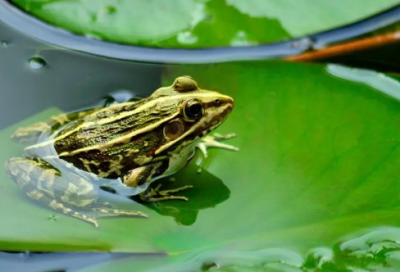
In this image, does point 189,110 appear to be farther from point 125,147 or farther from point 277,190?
point 277,190

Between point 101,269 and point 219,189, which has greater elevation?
point 219,189

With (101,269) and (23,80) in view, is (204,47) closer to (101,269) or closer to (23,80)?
(23,80)

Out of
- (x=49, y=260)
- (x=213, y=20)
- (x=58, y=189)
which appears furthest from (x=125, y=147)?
(x=213, y=20)

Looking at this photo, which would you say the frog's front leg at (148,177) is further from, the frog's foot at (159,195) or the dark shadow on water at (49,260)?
the dark shadow on water at (49,260)

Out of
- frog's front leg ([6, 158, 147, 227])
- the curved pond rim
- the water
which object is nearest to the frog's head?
frog's front leg ([6, 158, 147, 227])

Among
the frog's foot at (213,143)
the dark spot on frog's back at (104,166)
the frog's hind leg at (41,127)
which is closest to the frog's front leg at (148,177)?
the dark spot on frog's back at (104,166)

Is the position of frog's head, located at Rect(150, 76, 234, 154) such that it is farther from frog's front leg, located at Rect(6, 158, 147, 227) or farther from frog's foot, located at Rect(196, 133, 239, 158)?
frog's front leg, located at Rect(6, 158, 147, 227)

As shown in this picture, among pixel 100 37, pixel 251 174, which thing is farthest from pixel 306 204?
pixel 100 37

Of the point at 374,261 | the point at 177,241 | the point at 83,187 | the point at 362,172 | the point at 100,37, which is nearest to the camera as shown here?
the point at 374,261
